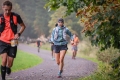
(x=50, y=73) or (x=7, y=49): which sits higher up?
(x=7, y=49)

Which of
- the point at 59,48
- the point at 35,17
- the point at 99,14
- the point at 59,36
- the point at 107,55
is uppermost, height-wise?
the point at 99,14

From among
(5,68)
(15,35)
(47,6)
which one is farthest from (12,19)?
(47,6)

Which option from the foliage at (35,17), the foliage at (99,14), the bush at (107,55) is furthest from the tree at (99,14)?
the foliage at (35,17)

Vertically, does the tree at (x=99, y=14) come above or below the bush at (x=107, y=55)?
above

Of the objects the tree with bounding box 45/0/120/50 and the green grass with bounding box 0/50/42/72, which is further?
the green grass with bounding box 0/50/42/72

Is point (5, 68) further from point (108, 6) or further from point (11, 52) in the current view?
point (108, 6)

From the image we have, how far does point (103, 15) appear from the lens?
5172mm

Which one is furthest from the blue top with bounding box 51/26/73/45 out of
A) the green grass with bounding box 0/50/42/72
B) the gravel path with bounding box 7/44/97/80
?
the green grass with bounding box 0/50/42/72

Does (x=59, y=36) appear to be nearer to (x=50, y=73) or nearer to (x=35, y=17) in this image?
(x=50, y=73)

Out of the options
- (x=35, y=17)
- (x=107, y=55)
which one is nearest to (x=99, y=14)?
(x=107, y=55)

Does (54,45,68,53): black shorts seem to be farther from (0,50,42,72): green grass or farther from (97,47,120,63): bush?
(97,47,120,63): bush

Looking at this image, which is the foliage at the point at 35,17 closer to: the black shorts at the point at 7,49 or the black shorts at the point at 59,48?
the black shorts at the point at 59,48

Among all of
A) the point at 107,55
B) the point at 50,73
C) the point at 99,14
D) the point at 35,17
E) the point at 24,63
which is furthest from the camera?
the point at 35,17

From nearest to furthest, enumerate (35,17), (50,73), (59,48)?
(59,48)
(50,73)
(35,17)
